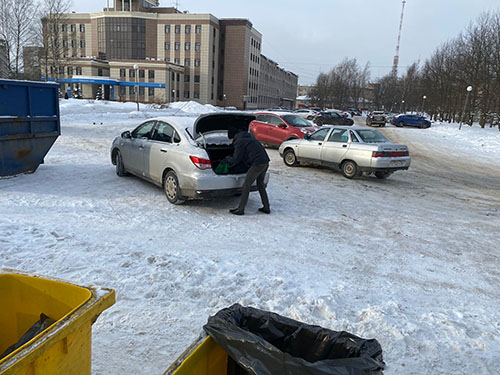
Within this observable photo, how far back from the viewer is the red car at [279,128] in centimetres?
1648

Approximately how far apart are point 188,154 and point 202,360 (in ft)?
16.8

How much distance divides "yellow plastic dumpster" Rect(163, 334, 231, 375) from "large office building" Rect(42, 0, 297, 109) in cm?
7026

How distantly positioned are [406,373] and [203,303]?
1974 millimetres

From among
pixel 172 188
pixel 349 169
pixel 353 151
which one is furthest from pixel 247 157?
pixel 349 169

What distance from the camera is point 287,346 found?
2445 millimetres

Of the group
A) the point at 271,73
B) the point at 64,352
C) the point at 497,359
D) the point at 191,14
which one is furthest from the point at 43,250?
the point at 271,73

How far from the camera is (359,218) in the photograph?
24.0 feet

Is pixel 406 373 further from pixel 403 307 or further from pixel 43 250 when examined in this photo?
pixel 43 250

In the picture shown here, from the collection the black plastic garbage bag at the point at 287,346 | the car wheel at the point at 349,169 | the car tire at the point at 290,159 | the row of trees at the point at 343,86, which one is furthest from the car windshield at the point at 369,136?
the row of trees at the point at 343,86

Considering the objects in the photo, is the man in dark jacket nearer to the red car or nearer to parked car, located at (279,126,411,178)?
parked car, located at (279,126,411,178)

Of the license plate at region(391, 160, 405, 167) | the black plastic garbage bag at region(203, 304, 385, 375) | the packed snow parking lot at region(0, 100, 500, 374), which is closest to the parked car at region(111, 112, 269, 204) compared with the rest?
the packed snow parking lot at region(0, 100, 500, 374)

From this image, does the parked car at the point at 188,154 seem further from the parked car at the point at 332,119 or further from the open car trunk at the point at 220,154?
the parked car at the point at 332,119

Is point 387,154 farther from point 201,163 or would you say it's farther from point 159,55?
point 159,55

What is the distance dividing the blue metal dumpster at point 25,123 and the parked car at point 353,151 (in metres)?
7.34
